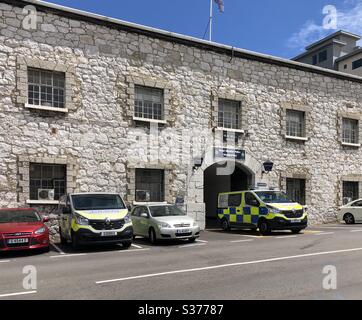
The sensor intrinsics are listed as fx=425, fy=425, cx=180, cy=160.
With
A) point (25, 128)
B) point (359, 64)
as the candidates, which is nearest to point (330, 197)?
point (25, 128)

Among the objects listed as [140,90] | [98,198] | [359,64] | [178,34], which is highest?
[359,64]

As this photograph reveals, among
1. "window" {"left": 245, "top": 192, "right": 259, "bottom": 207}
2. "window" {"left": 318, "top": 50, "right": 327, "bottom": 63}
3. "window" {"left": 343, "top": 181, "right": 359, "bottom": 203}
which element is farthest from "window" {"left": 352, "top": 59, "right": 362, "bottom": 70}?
"window" {"left": 245, "top": 192, "right": 259, "bottom": 207}

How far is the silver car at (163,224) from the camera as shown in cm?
1353

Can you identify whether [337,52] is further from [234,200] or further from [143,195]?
[143,195]

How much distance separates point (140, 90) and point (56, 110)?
3786mm

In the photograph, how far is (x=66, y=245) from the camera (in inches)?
557

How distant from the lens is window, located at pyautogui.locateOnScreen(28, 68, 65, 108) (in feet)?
51.9

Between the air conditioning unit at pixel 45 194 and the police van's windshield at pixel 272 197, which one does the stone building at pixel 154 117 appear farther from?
the police van's windshield at pixel 272 197

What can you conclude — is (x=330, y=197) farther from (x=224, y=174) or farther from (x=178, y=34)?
(x=178, y=34)

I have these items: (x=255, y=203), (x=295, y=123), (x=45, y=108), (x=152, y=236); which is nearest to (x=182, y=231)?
(x=152, y=236)

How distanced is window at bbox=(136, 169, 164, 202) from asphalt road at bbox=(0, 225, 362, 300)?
4322mm

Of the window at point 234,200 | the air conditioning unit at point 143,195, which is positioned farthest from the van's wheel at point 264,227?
the air conditioning unit at point 143,195

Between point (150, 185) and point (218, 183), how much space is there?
6923mm

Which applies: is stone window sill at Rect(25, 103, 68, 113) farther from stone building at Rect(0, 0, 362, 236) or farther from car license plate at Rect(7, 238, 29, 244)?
car license plate at Rect(7, 238, 29, 244)
